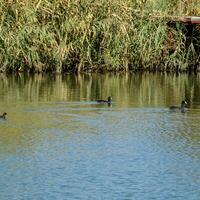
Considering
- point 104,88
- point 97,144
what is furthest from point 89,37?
point 97,144

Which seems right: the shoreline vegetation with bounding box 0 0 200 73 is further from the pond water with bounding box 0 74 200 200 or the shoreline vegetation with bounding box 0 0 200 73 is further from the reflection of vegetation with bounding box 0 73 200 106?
the pond water with bounding box 0 74 200 200

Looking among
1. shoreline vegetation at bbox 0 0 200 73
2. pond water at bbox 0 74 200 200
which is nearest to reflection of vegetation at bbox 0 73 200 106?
pond water at bbox 0 74 200 200

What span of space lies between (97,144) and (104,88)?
408 inches

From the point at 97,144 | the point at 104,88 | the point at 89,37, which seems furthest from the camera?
the point at 89,37

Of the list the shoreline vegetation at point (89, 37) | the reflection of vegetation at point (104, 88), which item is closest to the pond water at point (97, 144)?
the reflection of vegetation at point (104, 88)

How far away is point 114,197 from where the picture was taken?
11.9m

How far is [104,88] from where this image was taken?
2598 cm

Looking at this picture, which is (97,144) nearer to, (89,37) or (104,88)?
(104,88)

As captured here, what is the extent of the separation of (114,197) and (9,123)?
6.25 metres

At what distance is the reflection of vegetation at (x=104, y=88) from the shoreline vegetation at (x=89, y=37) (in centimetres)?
70

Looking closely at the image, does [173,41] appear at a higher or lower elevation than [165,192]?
higher

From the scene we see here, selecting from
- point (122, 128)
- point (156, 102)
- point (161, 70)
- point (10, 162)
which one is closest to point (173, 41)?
point (161, 70)

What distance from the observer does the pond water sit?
1241 cm

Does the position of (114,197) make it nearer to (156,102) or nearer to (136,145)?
(136,145)
